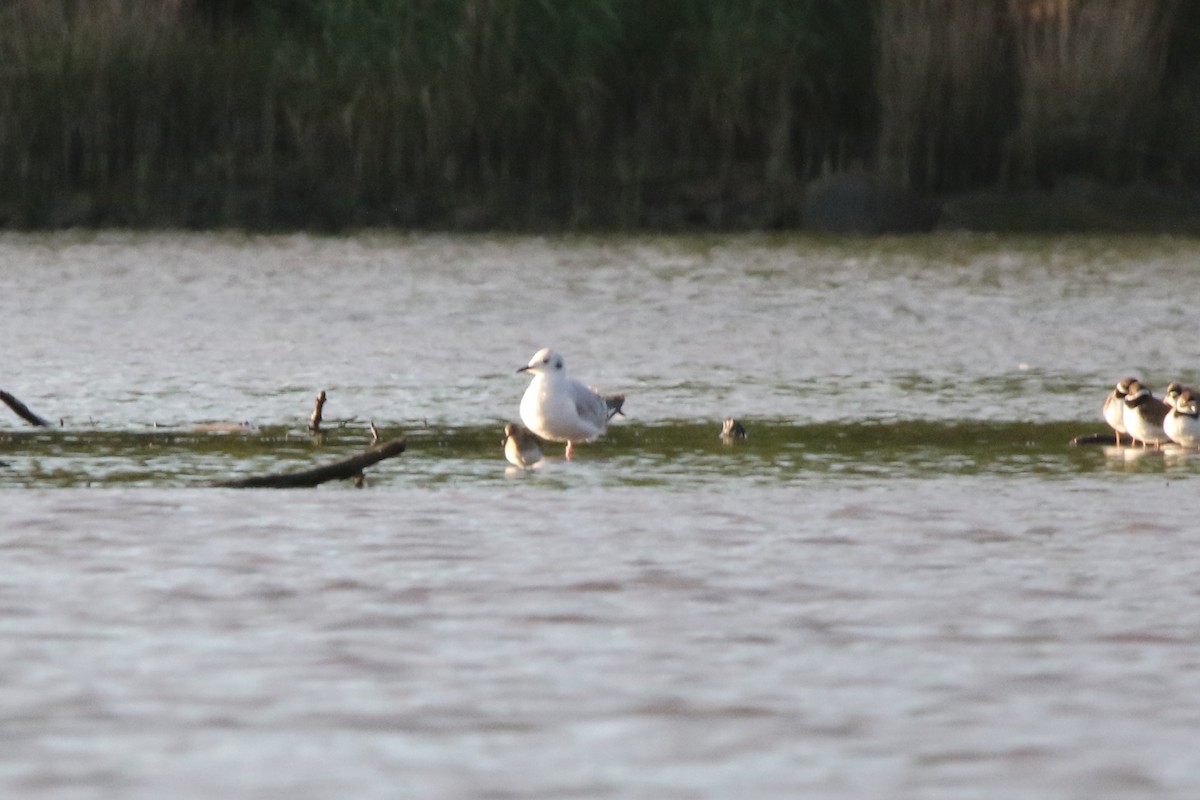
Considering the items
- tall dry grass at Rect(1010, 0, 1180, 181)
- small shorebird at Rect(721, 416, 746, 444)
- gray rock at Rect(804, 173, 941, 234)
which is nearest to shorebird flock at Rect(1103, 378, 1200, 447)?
small shorebird at Rect(721, 416, 746, 444)

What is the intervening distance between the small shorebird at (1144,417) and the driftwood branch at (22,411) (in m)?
3.79

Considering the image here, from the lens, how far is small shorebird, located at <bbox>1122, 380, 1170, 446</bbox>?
8367 millimetres

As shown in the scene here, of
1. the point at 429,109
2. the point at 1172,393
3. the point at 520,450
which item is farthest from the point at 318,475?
the point at 429,109

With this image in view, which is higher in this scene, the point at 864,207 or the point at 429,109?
the point at 429,109

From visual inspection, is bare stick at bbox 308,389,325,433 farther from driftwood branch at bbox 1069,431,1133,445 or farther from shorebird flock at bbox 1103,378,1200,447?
shorebird flock at bbox 1103,378,1200,447

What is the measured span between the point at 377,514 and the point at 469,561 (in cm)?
79

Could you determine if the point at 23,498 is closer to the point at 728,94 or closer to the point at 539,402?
the point at 539,402

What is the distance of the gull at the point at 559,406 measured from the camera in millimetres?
8359

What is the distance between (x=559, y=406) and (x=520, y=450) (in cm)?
40

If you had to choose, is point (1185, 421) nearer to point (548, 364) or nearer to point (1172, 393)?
point (1172, 393)

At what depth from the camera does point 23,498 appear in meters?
7.09

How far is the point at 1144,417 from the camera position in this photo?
8.40 metres

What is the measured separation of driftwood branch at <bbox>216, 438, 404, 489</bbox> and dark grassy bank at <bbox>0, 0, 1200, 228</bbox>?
Answer: 11.7m

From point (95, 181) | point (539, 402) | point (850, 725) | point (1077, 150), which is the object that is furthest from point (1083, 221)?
point (850, 725)
